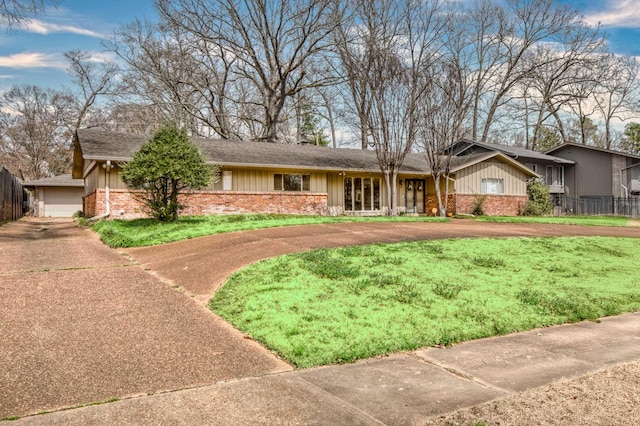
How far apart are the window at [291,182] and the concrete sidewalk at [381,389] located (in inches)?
703

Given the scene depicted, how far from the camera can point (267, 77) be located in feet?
110

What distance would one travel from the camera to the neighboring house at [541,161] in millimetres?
32531

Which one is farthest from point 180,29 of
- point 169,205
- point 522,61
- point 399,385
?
point 399,385

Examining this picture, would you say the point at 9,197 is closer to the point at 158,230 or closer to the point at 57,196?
the point at 57,196

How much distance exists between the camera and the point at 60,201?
32469mm

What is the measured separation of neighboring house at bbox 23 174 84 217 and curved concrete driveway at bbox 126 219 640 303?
80.5 ft

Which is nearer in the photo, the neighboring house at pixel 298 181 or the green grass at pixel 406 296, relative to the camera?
the green grass at pixel 406 296

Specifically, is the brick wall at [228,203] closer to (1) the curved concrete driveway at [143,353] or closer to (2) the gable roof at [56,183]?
(1) the curved concrete driveway at [143,353]

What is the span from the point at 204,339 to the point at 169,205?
11.1 metres

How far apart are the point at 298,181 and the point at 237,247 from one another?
1315 cm

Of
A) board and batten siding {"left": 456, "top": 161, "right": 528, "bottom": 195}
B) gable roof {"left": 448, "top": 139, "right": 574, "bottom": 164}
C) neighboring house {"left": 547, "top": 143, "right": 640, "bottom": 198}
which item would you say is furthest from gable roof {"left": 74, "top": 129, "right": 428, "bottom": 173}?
neighboring house {"left": 547, "top": 143, "right": 640, "bottom": 198}

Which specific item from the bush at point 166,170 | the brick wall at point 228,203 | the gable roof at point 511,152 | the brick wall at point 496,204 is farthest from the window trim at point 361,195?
the bush at point 166,170

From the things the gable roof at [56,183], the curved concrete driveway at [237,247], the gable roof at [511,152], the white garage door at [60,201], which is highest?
the gable roof at [511,152]

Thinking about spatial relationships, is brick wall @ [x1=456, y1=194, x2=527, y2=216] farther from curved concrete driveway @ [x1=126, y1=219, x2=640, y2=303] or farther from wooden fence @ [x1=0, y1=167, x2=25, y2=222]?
wooden fence @ [x1=0, y1=167, x2=25, y2=222]
